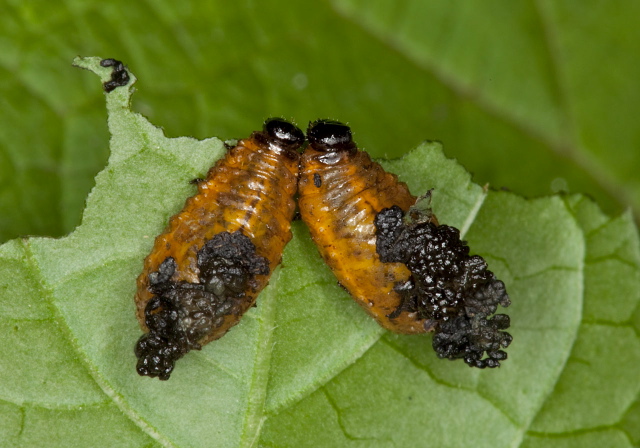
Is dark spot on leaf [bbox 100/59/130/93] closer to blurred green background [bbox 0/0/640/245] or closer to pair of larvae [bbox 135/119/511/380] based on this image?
pair of larvae [bbox 135/119/511/380]

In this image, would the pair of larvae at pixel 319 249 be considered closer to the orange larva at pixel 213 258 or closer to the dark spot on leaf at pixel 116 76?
the orange larva at pixel 213 258

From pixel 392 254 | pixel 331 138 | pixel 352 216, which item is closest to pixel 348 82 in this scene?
pixel 331 138

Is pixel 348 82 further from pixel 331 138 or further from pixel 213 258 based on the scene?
pixel 213 258

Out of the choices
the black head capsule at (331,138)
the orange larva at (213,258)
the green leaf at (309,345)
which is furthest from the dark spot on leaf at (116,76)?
the black head capsule at (331,138)

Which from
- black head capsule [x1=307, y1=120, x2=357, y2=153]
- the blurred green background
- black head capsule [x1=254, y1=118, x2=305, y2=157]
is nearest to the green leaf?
black head capsule [x1=254, y1=118, x2=305, y2=157]

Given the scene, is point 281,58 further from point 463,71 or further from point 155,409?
point 155,409
